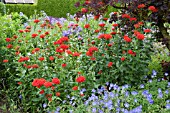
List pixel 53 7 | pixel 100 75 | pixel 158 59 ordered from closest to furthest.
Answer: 1. pixel 100 75
2. pixel 158 59
3. pixel 53 7

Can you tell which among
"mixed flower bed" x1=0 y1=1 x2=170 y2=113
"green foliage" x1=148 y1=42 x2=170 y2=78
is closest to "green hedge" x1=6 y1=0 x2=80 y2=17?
"green foliage" x1=148 y1=42 x2=170 y2=78

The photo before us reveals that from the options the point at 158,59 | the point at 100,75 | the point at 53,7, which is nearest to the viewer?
the point at 100,75

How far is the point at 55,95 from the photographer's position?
151 inches

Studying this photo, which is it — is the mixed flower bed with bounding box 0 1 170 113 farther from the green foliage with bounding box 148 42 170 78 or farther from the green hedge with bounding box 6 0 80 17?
the green hedge with bounding box 6 0 80 17

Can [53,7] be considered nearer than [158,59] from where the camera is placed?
No

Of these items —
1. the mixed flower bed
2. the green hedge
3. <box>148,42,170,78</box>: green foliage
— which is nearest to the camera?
the mixed flower bed

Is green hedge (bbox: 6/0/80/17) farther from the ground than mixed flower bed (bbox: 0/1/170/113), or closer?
farther from the ground

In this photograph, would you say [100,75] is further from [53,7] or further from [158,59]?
[53,7]

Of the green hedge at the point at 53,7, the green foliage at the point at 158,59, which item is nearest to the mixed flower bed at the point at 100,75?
the green foliage at the point at 158,59

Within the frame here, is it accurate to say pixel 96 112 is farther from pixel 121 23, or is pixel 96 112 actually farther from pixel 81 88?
pixel 121 23

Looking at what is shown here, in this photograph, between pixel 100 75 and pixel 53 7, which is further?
pixel 53 7

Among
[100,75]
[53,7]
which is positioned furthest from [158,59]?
[53,7]

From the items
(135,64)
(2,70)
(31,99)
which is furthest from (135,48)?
(2,70)

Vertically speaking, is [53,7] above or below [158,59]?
above
